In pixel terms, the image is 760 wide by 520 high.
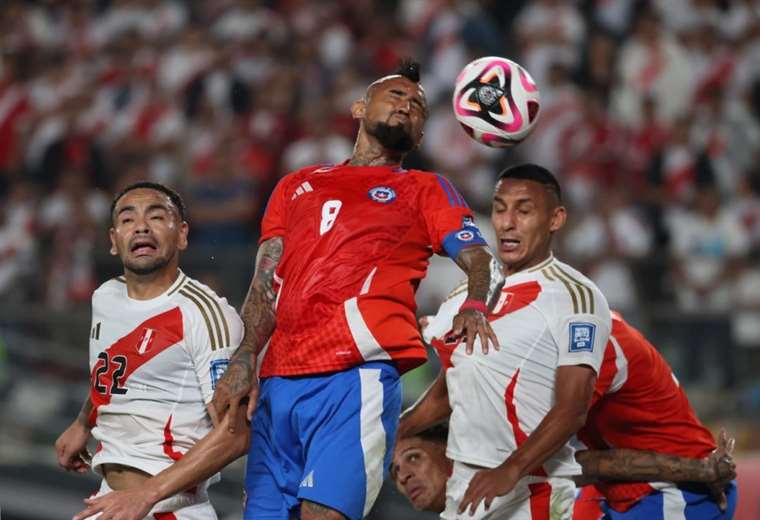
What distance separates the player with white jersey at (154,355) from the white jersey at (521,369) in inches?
43.5

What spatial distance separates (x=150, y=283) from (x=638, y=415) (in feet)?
7.82

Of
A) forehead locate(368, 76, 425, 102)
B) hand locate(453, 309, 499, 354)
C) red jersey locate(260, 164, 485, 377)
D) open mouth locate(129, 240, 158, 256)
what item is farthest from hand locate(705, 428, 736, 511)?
open mouth locate(129, 240, 158, 256)

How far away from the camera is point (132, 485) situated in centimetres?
580

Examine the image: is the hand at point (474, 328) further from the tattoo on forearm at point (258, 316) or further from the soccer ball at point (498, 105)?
the soccer ball at point (498, 105)

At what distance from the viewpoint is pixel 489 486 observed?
5859mm

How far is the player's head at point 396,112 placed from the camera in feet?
19.8

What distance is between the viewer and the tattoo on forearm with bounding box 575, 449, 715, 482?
662 cm

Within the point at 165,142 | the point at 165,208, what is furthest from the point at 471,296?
the point at 165,142

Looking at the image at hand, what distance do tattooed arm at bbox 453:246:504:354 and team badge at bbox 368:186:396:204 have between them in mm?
425

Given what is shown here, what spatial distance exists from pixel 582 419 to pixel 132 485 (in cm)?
193

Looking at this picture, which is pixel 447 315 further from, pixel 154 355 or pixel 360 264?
pixel 154 355

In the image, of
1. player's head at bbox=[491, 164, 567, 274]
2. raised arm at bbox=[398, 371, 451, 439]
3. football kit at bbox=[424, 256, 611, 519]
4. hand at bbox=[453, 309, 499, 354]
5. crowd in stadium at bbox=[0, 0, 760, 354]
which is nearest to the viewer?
hand at bbox=[453, 309, 499, 354]

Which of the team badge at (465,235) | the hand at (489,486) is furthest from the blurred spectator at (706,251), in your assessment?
the team badge at (465,235)

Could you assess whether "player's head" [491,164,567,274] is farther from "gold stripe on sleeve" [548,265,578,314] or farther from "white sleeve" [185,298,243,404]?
"white sleeve" [185,298,243,404]
